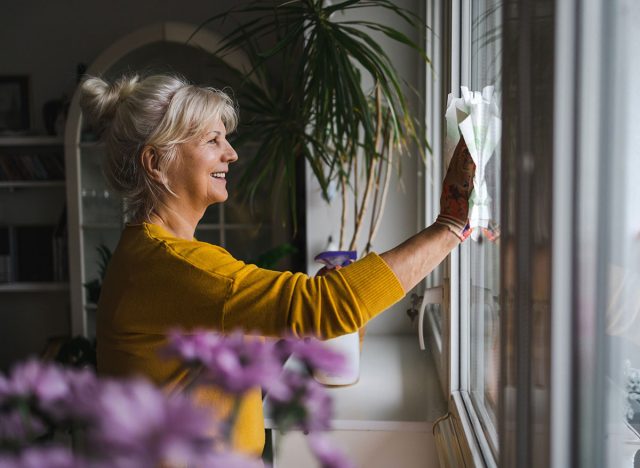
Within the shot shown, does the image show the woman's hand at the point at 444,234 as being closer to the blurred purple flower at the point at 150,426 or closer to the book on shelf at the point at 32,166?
the blurred purple flower at the point at 150,426

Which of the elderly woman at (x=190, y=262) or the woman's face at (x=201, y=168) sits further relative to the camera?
the woman's face at (x=201, y=168)

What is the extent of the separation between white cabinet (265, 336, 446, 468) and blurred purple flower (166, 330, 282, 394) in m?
1.31

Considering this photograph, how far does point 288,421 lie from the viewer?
443 mm

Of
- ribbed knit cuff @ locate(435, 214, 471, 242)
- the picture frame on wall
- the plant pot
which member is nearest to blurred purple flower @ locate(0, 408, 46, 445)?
ribbed knit cuff @ locate(435, 214, 471, 242)

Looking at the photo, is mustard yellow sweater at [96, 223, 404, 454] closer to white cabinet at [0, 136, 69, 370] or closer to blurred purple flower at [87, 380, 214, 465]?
blurred purple flower at [87, 380, 214, 465]

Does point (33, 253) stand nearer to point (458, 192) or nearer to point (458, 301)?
point (458, 301)

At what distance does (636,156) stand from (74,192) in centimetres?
365

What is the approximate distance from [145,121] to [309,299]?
1.77ft

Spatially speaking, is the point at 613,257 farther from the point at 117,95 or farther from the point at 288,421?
the point at 117,95

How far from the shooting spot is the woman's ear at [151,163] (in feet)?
4.57

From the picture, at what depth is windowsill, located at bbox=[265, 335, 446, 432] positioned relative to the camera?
1782mm

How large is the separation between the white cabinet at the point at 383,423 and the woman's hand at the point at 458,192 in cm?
72

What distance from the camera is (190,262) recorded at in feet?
3.89

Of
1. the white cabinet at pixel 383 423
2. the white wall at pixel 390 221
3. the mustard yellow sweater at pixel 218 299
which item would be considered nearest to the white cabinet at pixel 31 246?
the white wall at pixel 390 221
